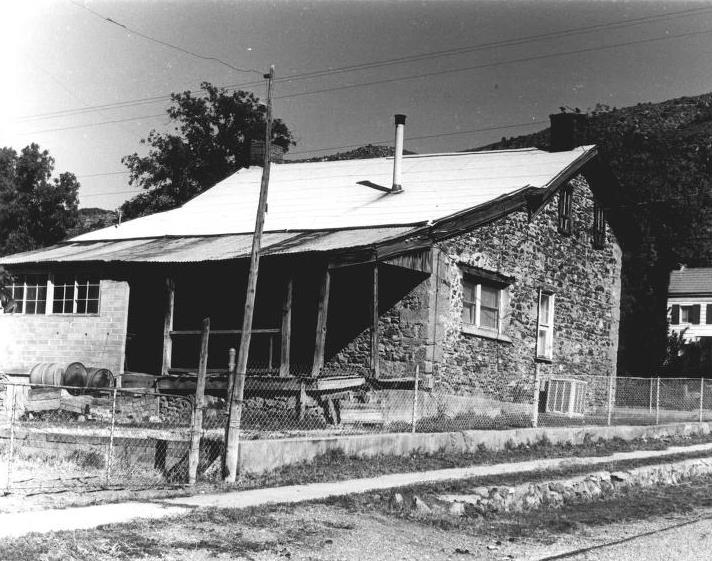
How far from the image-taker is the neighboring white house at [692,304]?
67688 millimetres

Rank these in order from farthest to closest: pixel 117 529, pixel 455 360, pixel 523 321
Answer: pixel 523 321
pixel 455 360
pixel 117 529

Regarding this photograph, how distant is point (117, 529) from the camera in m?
8.48

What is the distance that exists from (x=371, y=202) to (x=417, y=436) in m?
9.54

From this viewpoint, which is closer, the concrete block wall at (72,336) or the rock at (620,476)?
the rock at (620,476)

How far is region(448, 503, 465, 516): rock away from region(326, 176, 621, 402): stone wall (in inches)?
301

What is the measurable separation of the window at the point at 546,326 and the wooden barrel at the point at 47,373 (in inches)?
425

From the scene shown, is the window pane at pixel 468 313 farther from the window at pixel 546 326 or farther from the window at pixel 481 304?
the window at pixel 546 326

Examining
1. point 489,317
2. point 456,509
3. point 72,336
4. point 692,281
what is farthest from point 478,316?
point 692,281

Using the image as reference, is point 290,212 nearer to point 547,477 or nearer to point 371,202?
point 371,202

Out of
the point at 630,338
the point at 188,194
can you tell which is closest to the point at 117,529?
the point at 630,338

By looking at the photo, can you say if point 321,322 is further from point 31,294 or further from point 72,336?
point 31,294

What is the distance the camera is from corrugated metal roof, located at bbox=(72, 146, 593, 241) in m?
21.7

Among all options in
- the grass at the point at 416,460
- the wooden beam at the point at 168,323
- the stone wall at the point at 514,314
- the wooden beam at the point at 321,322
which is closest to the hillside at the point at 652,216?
the stone wall at the point at 514,314

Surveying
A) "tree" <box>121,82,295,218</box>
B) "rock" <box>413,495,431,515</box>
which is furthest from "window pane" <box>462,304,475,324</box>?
"tree" <box>121,82,295,218</box>
